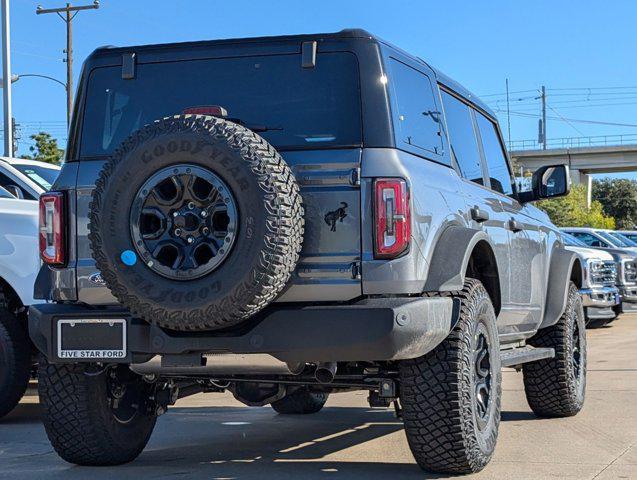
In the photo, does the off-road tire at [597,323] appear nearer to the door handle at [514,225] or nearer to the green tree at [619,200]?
the door handle at [514,225]

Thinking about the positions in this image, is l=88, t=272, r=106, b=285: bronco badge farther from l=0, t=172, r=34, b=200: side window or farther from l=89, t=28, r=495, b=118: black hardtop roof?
l=0, t=172, r=34, b=200: side window

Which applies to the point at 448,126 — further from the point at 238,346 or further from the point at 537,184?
the point at 238,346

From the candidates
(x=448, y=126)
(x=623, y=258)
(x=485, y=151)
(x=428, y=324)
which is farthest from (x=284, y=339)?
(x=623, y=258)

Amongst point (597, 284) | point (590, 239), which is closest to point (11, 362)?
point (597, 284)

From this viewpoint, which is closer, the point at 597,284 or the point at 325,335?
the point at 325,335

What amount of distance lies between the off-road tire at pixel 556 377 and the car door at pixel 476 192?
3.13 feet

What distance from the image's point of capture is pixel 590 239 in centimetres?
2233

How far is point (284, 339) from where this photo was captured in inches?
198

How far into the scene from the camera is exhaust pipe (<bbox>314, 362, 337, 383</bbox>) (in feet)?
17.3

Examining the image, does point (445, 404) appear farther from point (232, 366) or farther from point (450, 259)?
point (232, 366)

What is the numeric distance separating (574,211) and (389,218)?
73.0 m

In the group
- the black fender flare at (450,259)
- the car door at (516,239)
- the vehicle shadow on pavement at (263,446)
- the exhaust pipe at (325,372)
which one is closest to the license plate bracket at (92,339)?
the vehicle shadow on pavement at (263,446)

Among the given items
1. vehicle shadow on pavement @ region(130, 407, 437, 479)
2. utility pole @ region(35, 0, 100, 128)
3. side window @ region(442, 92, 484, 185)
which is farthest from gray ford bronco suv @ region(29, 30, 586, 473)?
utility pole @ region(35, 0, 100, 128)

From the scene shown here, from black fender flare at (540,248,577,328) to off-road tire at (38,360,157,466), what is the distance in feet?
10.4
